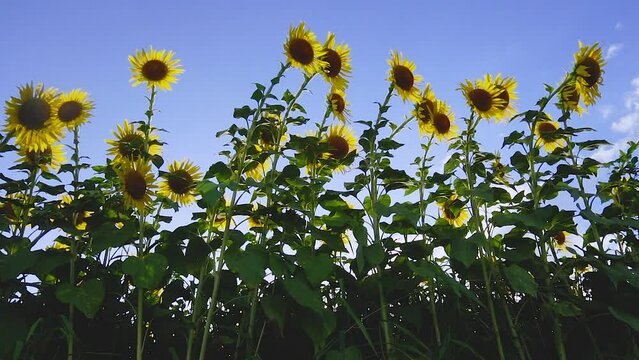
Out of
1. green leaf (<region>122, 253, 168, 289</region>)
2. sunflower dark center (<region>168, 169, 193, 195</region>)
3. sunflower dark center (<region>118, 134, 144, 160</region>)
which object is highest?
sunflower dark center (<region>118, 134, 144, 160</region>)

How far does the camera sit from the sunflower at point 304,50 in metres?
2.95

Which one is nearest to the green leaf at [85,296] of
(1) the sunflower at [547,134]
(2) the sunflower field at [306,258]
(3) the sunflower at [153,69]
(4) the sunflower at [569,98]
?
(2) the sunflower field at [306,258]

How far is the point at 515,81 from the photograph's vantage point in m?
3.44

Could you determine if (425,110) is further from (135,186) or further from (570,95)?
(135,186)

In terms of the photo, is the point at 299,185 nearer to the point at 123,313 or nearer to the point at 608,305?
the point at 123,313

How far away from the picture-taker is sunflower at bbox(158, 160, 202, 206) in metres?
2.99

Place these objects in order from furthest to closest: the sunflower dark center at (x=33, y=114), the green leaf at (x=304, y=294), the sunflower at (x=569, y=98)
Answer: the sunflower at (x=569, y=98) < the sunflower dark center at (x=33, y=114) < the green leaf at (x=304, y=294)

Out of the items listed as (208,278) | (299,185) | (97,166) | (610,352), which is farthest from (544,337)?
(97,166)

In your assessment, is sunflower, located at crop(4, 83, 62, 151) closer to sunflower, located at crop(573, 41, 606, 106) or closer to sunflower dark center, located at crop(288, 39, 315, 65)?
sunflower dark center, located at crop(288, 39, 315, 65)

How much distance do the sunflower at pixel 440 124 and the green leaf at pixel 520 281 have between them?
3.57 ft

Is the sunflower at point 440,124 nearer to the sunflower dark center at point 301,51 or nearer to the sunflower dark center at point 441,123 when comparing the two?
A: the sunflower dark center at point 441,123

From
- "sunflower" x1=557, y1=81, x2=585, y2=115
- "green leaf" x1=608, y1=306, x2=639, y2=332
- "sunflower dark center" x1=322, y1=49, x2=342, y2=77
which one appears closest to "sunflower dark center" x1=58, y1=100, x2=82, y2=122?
"sunflower dark center" x1=322, y1=49, x2=342, y2=77

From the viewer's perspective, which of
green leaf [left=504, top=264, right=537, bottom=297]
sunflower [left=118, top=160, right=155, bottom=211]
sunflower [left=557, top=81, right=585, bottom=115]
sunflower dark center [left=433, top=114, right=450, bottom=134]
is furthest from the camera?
sunflower dark center [left=433, top=114, right=450, bottom=134]

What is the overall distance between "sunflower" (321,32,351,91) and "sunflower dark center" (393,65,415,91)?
0.29 m
